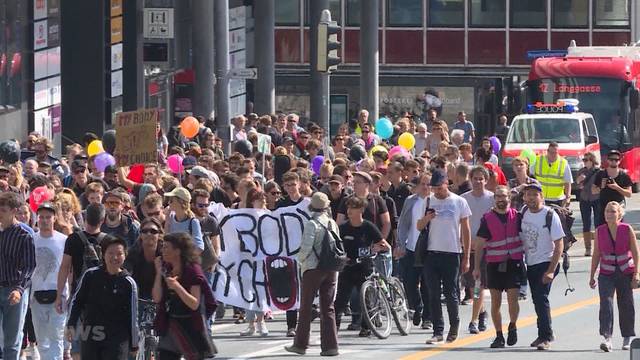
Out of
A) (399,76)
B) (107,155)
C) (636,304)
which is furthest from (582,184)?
(399,76)

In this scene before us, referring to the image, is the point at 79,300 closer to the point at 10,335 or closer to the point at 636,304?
the point at 10,335

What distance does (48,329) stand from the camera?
15906mm

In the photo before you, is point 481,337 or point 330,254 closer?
point 330,254

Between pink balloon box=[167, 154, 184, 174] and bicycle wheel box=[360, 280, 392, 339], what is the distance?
20.4ft

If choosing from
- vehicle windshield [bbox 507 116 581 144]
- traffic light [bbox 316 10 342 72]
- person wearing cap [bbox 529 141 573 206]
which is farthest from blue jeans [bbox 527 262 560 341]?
vehicle windshield [bbox 507 116 581 144]

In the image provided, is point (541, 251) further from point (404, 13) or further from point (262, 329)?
point (404, 13)

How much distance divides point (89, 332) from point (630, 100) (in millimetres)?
26720

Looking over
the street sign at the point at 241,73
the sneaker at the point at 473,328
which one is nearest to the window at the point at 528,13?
the street sign at the point at 241,73

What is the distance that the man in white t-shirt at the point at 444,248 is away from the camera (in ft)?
60.1

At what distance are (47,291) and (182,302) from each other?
2.76m

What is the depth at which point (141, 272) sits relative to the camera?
14.8 m

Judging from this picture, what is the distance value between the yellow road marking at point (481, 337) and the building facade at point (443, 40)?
3530cm

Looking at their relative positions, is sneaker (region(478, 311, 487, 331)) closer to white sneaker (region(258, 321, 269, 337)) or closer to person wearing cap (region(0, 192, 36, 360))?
white sneaker (region(258, 321, 269, 337))

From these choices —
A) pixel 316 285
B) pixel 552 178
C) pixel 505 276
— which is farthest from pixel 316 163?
pixel 316 285
